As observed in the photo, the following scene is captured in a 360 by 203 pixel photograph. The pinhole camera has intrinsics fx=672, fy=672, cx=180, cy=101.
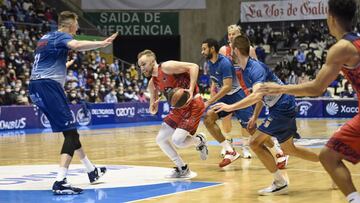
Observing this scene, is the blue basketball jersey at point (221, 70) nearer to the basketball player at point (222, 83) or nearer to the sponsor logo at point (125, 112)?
the basketball player at point (222, 83)

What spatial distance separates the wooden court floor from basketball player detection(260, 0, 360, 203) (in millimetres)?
2147

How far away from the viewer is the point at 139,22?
3931 centimetres

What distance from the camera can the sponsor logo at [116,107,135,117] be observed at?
27188 mm

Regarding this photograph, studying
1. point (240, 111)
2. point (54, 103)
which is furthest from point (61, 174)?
point (240, 111)

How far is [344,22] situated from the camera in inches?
215

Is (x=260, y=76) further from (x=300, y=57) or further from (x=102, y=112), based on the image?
(x=300, y=57)

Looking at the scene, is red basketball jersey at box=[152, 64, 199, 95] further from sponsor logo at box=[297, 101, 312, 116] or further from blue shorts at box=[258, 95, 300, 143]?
sponsor logo at box=[297, 101, 312, 116]

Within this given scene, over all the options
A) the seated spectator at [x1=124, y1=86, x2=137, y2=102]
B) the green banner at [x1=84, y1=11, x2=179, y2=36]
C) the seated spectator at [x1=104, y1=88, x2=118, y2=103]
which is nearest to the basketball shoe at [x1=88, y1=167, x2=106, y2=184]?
the seated spectator at [x1=104, y1=88, x2=118, y2=103]

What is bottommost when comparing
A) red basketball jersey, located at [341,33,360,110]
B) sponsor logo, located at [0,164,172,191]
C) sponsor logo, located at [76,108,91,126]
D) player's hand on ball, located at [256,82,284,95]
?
sponsor logo, located at [76,108,91,126]

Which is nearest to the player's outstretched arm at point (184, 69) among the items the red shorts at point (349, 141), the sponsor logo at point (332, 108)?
the red shorts at point (349, 141)

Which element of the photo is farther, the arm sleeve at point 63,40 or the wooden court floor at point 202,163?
the arm sleeve at point 63,40

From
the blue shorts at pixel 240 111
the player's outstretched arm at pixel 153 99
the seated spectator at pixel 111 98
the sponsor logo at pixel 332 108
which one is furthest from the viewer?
the seated spectator at pixel 111 98

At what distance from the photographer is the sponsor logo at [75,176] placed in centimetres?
912

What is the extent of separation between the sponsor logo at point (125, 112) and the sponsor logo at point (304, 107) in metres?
7.09
